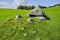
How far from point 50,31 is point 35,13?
4.88 meters

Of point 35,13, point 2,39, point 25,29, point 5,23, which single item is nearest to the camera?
point 2,39

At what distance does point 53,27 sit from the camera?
78.9ft

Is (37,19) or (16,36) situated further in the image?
(37,19)

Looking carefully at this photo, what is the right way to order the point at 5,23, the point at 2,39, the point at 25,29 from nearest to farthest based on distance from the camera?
the point at 2,39, the point at 25,29, the point at 5,23

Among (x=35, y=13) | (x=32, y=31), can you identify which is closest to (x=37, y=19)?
(x=35, y=13)

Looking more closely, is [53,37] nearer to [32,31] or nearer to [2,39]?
[32,31]

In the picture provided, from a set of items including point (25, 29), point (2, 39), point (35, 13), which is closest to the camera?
point (2, 39)

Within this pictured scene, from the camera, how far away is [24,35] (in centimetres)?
2203

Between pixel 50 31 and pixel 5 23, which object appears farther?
pixel 5 23

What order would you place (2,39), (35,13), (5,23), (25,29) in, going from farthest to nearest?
1. (35,13)
2. (5,23)
3. (25,29)
4. (2,39)

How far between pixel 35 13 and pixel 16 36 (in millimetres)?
6061

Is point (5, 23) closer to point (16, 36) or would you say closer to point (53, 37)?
point (16, 36)

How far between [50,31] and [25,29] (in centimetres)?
284

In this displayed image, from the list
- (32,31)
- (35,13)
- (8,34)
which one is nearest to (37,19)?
(35,13)
